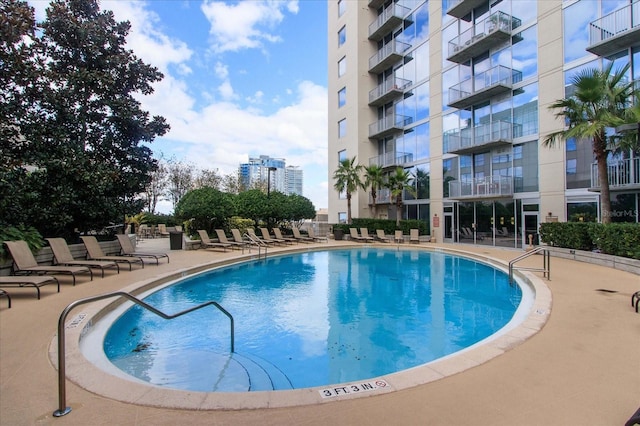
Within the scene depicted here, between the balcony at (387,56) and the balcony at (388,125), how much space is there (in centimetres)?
436

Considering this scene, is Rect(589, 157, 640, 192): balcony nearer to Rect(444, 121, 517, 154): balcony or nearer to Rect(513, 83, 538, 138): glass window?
Rect(513, 83, 538, 138): glass window

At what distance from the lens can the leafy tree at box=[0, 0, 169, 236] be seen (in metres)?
9.59

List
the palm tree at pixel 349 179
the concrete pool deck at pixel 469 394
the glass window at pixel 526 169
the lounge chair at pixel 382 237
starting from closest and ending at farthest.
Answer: the concrete pool deck at pixel 469 394 < the glass window at pixel 526 169 < the lounge chair at pixel 382 237 < the palm tree at pixel 349 179

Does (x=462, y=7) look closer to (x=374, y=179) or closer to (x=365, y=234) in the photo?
(x=374, y=179)

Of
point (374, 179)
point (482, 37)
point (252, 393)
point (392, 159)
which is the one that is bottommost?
point (252, 393)

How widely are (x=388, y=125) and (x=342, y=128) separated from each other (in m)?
5.31

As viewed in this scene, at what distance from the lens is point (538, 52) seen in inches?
637

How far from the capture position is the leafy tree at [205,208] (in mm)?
17422

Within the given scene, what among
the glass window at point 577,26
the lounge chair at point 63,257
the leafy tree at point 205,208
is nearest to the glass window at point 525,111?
the glass window at point 577,26

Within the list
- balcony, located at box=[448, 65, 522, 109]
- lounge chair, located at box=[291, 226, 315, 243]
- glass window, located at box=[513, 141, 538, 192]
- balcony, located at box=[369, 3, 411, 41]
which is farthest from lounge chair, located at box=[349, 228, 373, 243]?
balcony, located at box=[369, 3, 411, 41]

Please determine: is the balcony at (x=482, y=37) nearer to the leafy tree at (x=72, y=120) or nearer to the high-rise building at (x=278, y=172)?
the leafy tree at (x=72, y=120)

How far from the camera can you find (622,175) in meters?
12.8

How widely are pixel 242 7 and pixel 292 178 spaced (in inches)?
2617

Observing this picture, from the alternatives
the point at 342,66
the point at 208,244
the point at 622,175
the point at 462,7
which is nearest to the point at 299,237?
the point at 208,244
